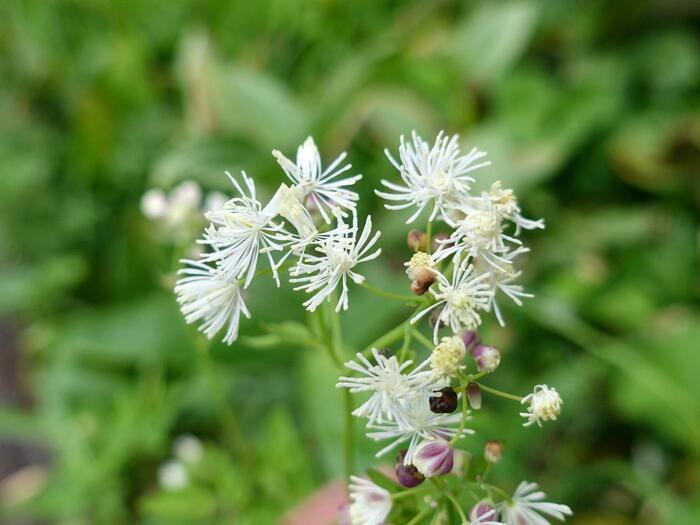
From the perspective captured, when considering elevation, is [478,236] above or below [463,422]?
above

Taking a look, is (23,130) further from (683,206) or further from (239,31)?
(683,206)

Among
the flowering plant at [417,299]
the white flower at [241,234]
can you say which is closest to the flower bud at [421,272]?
the flowering plant at [417,299]

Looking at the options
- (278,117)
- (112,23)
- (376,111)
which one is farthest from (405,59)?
(112,23)

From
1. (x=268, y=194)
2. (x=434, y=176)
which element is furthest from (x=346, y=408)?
(x=268, y=194)

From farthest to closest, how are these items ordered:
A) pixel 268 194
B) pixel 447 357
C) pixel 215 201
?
1. pixel 268 194
2. pixel 215 201
3. pixel 447 357

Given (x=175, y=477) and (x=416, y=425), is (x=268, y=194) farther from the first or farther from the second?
(x=416, y=425)

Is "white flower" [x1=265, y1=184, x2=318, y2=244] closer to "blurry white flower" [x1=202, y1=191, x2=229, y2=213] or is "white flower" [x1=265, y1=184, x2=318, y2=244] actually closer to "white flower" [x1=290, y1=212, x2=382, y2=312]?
"white flower" [x1=290, y1=212, x2=382, y2=312]
